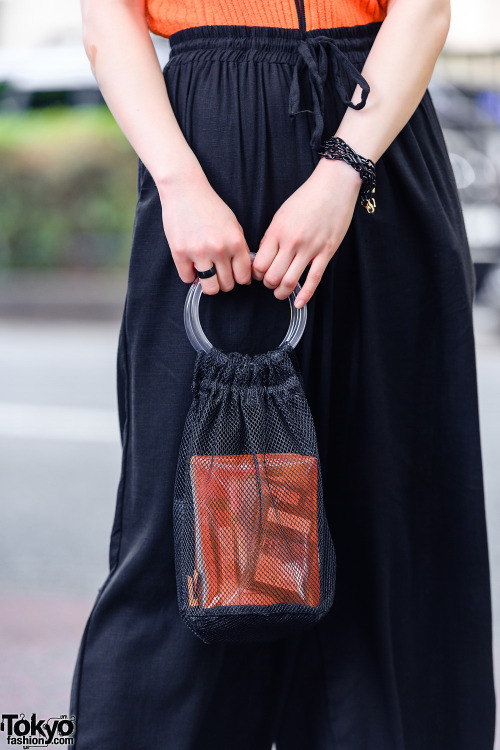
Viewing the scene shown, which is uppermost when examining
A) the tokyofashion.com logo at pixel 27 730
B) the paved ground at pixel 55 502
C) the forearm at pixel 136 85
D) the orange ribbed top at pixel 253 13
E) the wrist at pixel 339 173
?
the orange ribbed top at pixel 253 13

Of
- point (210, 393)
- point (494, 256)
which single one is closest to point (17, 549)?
point (210, 393)

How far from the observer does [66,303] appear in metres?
8.15

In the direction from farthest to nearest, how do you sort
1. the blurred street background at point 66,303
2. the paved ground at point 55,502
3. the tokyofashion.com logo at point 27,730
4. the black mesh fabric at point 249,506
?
1. the blurred street background at point 66,303
2. the paved ground at point 55,502
3. the tokyofashion.com logo at point 27,730
4. the black mesh fabric at point 249,506

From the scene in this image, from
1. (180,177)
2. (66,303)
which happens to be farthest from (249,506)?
(66,303)

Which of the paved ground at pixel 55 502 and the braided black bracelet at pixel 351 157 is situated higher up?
the braided black bracelet at pixel 351 157

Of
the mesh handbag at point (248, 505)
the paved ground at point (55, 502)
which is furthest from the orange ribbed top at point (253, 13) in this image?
the paved ground at point (55, 502)

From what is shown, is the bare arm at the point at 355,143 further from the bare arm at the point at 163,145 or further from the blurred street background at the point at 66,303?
the blurred street background at the point at 66,303

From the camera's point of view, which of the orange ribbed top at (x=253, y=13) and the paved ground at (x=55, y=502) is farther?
the paved ground at (x=55, y=502)

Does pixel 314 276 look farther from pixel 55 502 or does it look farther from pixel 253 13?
pixel 55 502

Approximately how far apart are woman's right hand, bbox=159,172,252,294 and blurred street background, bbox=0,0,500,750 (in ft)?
3.77

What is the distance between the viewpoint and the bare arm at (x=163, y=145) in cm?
93

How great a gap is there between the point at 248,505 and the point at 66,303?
7.47 metres

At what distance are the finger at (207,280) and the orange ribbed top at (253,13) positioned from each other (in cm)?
29

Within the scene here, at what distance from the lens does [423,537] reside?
3.84 feet
